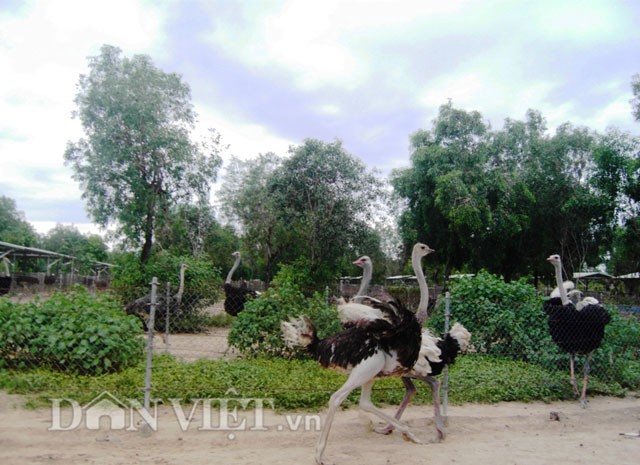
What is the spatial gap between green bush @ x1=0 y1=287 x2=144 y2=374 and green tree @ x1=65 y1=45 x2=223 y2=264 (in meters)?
→ 6.81

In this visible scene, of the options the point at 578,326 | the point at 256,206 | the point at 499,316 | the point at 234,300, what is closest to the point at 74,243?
the point at 256,206

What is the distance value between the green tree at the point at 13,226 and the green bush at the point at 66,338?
1543 inches

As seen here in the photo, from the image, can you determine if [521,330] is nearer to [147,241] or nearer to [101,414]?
[101,414]

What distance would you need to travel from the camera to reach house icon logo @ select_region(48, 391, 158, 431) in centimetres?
452

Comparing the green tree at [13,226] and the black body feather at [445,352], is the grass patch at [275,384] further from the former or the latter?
the green tree at [13,226]

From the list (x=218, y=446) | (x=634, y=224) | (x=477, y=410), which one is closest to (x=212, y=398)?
(x=218, y=446)

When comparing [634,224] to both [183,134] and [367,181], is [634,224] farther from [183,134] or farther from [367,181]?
[183,134]

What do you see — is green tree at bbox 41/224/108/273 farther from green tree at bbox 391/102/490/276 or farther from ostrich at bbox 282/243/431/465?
ostrich at bbox 282/243/431/465

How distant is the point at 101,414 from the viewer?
4812 millimetres

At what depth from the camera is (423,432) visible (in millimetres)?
4945

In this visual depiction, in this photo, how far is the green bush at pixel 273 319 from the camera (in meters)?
7.51

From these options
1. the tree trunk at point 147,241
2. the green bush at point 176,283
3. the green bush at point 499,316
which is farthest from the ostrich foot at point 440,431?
the tree trunk at point 147,241

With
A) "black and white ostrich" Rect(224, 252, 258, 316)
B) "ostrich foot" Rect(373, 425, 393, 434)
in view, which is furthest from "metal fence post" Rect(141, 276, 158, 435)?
"black and white ostrich" Rect(224, 252, 258, 316)

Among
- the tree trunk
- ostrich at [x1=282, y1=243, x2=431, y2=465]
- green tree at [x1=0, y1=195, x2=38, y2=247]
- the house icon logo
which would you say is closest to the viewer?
ostrich at [x1=282, y1=243, x2=431, y2=465]
